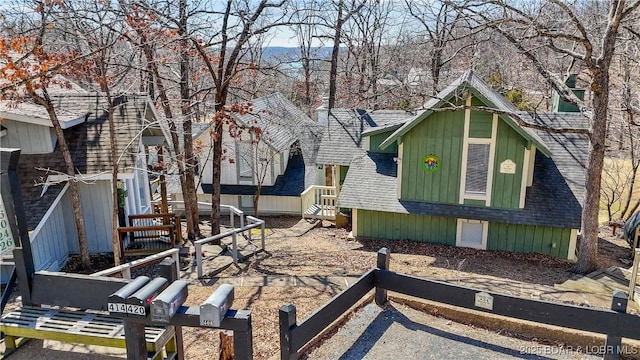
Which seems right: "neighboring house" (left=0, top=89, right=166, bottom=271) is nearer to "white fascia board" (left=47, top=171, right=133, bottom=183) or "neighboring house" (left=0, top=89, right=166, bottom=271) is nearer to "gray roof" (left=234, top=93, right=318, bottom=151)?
"white fascia board" (left=47, top=171, right=133, bottom=183)

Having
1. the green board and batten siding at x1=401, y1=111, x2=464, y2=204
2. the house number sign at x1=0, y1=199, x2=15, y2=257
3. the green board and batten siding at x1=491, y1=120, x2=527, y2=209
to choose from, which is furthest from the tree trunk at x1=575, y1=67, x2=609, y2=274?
the house number sign at x1=0, y1=199, x2=15, y2=257

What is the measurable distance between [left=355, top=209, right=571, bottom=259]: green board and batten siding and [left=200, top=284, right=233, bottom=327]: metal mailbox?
8.91 metres

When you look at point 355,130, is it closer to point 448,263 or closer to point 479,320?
point 448,263

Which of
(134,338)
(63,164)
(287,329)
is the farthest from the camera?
(63,164)

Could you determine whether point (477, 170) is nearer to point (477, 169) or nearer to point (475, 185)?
point (477, 169)

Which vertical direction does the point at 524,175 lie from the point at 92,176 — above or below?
below

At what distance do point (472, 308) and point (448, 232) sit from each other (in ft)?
22.5

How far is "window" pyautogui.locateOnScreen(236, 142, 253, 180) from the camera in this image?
16891 millimetres

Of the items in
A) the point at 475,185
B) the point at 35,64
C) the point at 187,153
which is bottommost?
the point at 475,185

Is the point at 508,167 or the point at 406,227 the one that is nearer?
the point at 508,167

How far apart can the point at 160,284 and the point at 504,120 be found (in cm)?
908

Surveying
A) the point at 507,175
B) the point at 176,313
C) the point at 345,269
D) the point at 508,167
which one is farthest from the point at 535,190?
the point at 176,313

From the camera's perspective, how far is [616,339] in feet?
14.4

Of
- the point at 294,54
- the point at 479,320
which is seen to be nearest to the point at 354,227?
the point at 479,320
